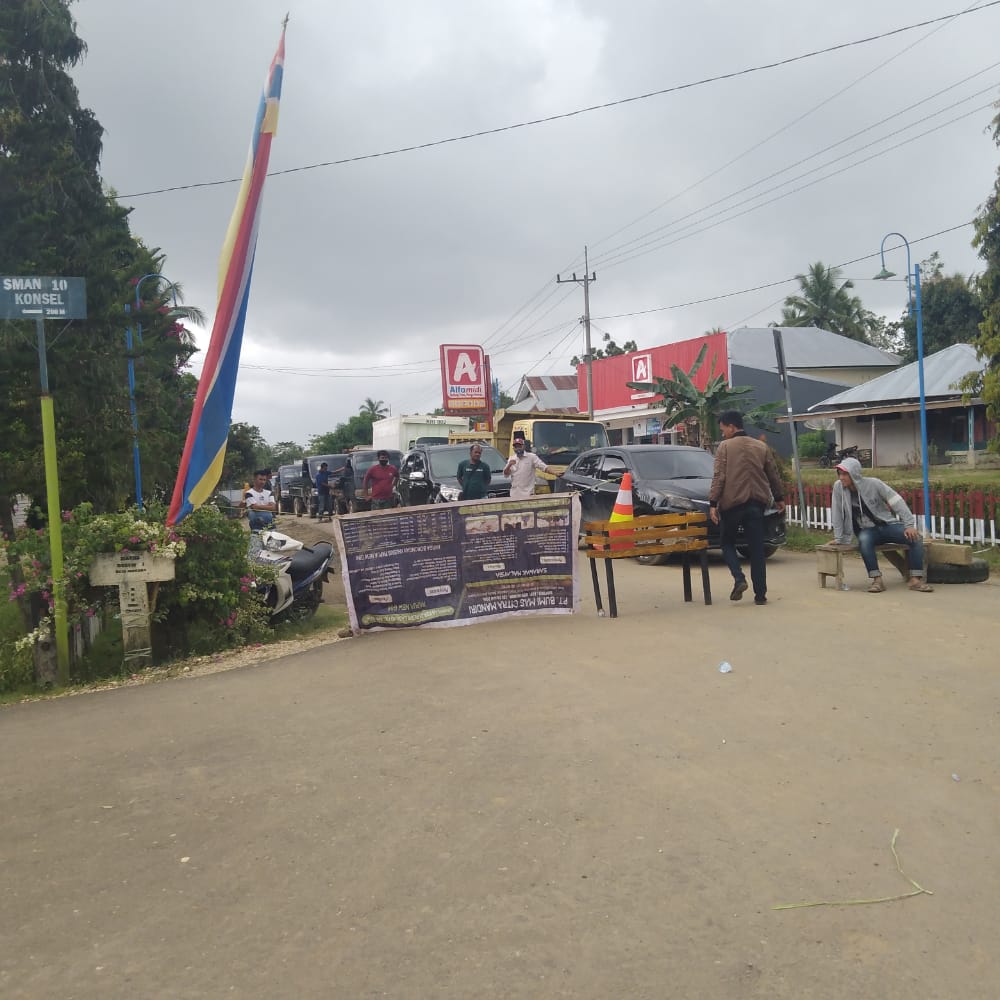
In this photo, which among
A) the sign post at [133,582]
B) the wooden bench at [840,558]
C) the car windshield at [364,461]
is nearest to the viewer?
the sign post at [133,582]

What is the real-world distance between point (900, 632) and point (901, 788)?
10.6 ft

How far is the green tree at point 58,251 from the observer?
1047 centimetres

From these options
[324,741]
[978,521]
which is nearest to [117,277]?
[324,741]

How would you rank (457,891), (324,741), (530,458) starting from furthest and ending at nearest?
(530,458)
(324,741)
(457,891)

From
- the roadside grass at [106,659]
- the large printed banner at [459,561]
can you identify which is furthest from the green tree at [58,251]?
the large printed banner at [459,561]

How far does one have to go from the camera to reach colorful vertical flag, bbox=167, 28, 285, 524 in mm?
6895

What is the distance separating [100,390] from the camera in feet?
38.0

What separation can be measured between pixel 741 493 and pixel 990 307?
48.1 ft

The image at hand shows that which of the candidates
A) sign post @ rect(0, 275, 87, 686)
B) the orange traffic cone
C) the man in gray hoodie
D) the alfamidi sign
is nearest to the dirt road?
sign post @ rect(0, 275, 87, 686)

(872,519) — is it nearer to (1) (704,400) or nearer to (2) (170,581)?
(2) (170,581)

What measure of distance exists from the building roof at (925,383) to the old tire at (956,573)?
24456 millimetres

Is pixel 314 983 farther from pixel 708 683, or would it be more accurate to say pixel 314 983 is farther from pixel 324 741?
pixel 708 683

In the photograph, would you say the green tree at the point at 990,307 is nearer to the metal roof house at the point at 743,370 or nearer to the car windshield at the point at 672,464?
the car windshield at the point at 672,464

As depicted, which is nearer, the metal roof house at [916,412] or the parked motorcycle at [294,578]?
the parked motorcycle at [294,578]
